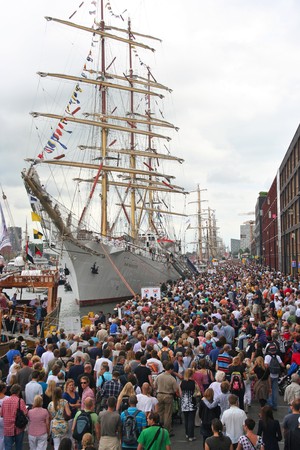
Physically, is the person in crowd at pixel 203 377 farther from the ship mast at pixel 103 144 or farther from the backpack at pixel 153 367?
the ship mast at pixel 103 144

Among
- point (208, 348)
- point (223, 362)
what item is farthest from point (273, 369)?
point (208, 348)

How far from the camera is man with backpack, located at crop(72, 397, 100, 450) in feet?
22.9

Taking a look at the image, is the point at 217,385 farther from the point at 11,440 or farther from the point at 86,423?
the point at 11,440

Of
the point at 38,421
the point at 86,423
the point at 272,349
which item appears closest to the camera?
the point at 86,423

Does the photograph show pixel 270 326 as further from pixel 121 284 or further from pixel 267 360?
pixel 121 284

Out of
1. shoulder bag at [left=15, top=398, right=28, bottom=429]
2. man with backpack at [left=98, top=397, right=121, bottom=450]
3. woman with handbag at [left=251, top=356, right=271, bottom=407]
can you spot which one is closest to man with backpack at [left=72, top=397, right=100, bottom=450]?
man with backpack at [left=98, top=397, right=121, bottom=450]

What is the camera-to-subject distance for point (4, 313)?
64.0 ft

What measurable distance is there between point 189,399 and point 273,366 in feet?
6.93

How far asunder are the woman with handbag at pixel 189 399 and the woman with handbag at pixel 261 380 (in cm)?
138

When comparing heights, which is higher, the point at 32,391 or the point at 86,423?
the point at 32,391

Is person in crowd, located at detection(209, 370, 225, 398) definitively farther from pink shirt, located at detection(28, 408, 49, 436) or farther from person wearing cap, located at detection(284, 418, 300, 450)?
pink shirt, located at detection(28, 408, 49, 436)

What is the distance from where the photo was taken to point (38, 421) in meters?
7.38

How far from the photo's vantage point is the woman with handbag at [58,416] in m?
7.42

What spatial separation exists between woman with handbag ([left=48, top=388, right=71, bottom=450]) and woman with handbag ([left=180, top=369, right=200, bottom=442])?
221cm
